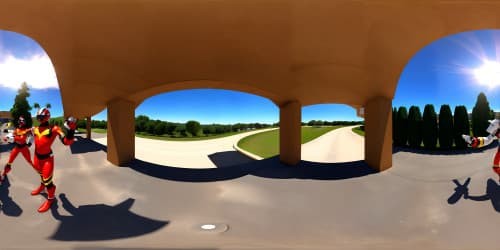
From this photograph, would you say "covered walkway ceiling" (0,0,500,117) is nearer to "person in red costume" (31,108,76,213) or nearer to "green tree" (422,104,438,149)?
"person in red costume" (31,108,76,213)

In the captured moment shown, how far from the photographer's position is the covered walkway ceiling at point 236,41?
5594 millimetres

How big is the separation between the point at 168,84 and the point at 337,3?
5767mm

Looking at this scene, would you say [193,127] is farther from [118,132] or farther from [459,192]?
[459,192]

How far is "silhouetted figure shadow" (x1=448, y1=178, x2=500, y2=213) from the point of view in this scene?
5231 millimetres

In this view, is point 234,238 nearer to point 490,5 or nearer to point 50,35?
point 50,35

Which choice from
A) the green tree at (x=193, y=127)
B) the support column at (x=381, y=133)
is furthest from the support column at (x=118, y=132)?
the green tree at (x=193, y=127)

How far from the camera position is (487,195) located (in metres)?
5.45

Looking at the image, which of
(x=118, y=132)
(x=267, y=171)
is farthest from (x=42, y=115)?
(x=267, y=171)

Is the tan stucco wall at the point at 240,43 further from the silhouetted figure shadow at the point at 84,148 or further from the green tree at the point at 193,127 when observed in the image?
the green tree at the point at 193,127

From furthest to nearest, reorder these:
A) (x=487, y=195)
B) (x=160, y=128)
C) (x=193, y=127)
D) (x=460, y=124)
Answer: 1. (x=193, y=127)
2. (x=160, y=128)
3. (x=460, y=124)
4. (x=487, y=195)

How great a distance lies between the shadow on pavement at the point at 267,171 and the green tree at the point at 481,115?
9.76 meters

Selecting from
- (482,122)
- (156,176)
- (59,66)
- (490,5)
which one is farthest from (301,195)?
(482,122)

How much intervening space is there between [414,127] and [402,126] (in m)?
0.71

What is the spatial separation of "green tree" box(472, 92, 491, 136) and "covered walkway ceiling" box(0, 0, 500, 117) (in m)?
9.53
